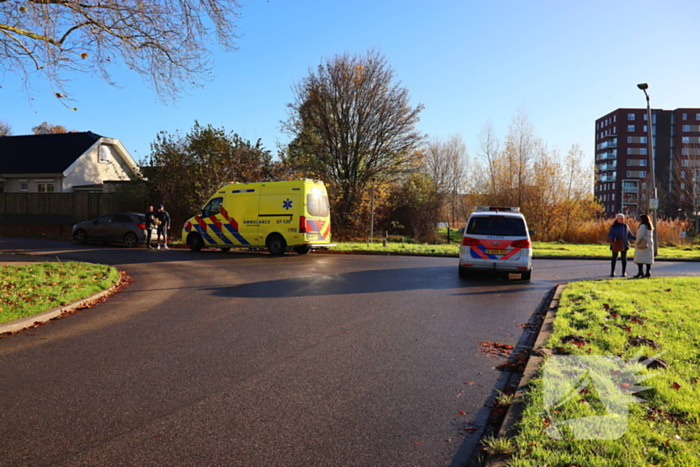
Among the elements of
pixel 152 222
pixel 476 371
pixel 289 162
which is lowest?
pixel 476 371

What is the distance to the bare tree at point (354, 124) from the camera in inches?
1200

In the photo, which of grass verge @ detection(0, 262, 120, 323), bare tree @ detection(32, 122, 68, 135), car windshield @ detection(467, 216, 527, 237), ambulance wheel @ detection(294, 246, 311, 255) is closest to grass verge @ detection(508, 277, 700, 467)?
car windshield @ detection(467, 216, 527, 237)

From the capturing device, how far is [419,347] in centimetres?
610

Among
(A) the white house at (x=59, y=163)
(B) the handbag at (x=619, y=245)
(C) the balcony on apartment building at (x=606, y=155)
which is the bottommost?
(B) the handbag at (x=619, y=245)

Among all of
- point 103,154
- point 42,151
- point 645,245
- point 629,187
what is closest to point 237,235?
point 645,245

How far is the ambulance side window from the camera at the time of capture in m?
19.5

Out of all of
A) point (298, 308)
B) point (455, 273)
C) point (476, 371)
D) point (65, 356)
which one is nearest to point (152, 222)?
point (455, 273)

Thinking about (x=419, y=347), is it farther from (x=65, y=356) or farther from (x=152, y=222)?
(x=152, y=222)

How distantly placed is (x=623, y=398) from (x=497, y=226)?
29.1 ft

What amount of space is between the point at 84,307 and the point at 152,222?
1332cm

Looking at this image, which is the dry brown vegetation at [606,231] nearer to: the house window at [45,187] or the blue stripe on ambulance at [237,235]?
the blue stripe on ambulance at [237,235]

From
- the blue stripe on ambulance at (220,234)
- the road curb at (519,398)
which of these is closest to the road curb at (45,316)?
the road curb at (519,398)

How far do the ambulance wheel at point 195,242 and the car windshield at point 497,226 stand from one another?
37.1 ft

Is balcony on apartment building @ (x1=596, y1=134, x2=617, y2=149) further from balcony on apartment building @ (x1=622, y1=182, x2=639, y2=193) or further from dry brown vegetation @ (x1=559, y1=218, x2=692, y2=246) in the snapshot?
dry brown vegetation @ (x1=559, y1=218, x2=692, y2=246)
